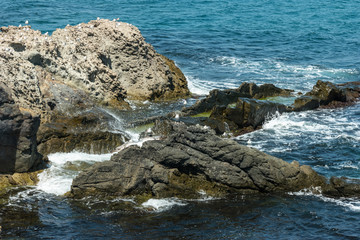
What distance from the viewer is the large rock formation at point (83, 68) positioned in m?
18.1

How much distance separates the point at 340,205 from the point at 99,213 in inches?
271

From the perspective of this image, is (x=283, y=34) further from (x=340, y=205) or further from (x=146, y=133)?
(x=340, y=205)

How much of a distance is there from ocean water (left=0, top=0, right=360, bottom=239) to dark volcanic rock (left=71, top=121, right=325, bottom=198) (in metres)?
0.42

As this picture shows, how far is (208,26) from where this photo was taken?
151 ft

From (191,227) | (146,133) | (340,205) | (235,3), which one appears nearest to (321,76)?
(146,133)

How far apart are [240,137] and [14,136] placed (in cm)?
982

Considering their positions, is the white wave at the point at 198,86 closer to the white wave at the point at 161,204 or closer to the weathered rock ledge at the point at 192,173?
the weathered rock ledge at the point at 192,173

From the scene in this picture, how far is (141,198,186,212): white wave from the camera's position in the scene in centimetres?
1336

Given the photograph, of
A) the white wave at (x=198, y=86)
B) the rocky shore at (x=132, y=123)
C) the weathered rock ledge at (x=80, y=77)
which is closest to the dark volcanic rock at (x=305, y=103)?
the rocky shore at (x=132, y=123)

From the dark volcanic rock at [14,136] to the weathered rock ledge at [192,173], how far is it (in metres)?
1.96

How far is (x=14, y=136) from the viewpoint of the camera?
14234mm

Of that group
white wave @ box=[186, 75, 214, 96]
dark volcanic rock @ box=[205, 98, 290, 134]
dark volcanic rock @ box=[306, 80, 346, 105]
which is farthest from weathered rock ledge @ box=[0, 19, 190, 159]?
dark volcanic rock @ box=[306, 80, 346, 105]

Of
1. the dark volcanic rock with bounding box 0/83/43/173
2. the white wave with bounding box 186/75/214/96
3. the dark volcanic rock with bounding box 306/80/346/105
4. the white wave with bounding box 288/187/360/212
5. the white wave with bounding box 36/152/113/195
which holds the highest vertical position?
the dark volcanic rock with bounding box 0/83/43/173

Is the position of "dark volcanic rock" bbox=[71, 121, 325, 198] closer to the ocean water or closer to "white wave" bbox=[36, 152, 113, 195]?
the ocean water
